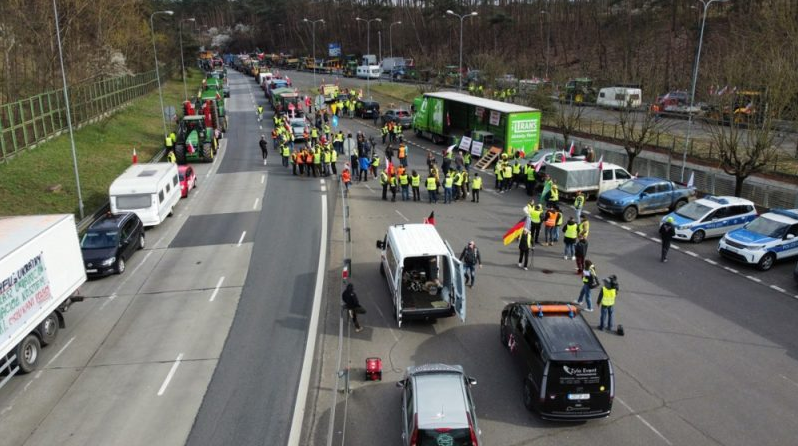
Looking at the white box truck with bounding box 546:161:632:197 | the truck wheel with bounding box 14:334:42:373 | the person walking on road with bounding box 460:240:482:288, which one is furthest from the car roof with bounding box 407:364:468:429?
the white box truck with bounding box 546:161:632:197

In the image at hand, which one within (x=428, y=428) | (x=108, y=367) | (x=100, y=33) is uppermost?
(x=100, y=33)

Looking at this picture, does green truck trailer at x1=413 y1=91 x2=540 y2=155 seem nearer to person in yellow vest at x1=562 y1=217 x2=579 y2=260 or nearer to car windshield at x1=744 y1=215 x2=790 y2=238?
person in yellow vest at x1=562 y1=217 x2=579 y2=260

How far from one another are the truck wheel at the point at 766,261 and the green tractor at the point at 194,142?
3131 cm

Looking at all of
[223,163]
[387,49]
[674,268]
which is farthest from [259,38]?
[674,268]

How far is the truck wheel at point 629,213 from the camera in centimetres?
2453

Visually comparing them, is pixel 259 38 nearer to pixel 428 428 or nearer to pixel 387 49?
pixel 387 49

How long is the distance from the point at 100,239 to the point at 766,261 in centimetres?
2240

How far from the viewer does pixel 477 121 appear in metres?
38.0

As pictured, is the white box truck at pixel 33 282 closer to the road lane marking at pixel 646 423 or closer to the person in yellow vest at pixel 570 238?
the road lane marking at pixel 646 423

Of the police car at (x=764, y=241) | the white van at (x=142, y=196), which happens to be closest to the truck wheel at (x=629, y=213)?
the police car at (x=764, y=241)

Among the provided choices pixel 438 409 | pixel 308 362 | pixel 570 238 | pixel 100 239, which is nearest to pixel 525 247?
pixel 570 238

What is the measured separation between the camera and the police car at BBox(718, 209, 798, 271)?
754 inches

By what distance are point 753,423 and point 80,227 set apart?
24.2 meters

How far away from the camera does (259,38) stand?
184 meters
